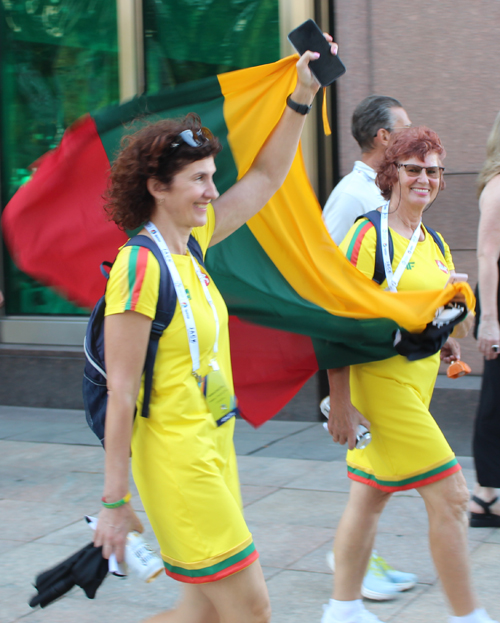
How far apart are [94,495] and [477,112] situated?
4127mm

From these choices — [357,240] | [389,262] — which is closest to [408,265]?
[389,262]

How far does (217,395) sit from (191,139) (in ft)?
2.60

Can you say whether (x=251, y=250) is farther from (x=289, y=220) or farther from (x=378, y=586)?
(x=378, y=586)

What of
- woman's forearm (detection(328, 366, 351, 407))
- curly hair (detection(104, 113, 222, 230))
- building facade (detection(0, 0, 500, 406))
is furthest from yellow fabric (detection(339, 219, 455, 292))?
building facade (detection(0, 0, 500, 406))

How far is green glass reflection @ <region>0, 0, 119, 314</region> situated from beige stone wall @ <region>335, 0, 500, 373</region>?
2680 millimetres

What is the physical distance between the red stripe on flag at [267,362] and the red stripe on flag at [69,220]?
0.63m

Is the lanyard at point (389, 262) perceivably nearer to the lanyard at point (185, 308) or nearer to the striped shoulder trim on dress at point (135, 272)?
the lanyard at point (185, 308)

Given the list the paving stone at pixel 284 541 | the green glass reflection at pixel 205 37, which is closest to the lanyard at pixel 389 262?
the paving stone at pixel 284 541

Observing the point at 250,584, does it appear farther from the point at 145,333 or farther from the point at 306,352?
the point at 306,352

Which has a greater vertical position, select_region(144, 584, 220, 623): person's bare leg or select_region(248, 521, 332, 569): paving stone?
select_region(144, 584, 220, 623): person's bare leg

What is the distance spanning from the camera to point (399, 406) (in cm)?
321

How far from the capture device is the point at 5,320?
8.52m

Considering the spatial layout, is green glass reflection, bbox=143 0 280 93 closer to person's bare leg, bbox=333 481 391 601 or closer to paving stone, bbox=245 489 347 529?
paving stone, bbox=245 489 347 529

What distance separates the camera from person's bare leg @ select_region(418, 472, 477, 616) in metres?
3.11
